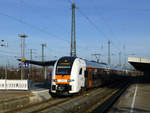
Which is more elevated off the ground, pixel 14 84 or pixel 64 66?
pixel 64 66

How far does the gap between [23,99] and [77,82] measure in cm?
533

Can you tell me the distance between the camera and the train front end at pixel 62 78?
61.2 ft

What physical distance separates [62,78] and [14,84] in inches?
169

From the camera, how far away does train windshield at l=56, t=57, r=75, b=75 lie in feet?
62.7

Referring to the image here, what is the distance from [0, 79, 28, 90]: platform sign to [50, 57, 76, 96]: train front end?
2.42 m

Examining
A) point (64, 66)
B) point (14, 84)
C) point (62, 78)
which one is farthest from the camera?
point (14, 84)

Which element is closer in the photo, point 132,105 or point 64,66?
point 132,105

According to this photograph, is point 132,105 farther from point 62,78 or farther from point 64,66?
point 64,66

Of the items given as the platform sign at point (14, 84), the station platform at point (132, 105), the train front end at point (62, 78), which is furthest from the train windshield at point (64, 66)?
the station platform at point (132, 105)

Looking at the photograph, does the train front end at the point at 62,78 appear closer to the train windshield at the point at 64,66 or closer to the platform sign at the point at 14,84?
the train windshield at the point at 64,66

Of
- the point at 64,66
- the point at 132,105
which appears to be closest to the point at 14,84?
the point at 64,66

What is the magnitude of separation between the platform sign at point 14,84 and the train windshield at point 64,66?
9.61 ft

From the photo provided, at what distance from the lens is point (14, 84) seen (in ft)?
65.7

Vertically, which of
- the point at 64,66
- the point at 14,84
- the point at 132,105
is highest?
the point at 64,66
